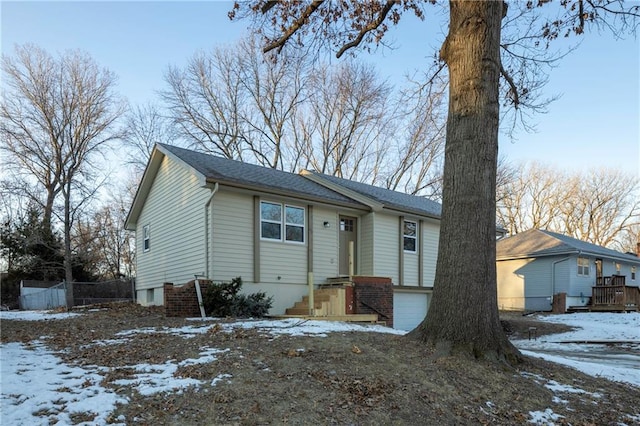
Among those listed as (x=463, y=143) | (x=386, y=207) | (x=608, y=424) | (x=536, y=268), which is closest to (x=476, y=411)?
(x=608, y=424)

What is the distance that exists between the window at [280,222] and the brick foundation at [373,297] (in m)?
2.31

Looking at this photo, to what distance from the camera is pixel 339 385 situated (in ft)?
15.8

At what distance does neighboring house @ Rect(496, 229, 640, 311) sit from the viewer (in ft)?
79.8

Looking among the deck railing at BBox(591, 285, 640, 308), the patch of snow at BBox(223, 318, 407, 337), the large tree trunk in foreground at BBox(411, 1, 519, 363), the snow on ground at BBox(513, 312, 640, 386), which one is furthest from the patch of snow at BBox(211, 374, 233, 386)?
the deck railing at BBox(591, 285, 640, 308)

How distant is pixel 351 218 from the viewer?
15734 mm

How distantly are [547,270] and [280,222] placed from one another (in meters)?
17.9

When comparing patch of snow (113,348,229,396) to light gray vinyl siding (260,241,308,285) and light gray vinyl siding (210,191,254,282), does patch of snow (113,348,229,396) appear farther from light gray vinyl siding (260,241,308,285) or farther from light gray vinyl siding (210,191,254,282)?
light gray vinyl siding (260,241,308,285)

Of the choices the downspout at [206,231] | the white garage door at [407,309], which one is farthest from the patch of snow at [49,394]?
the white garage door at [407,309]

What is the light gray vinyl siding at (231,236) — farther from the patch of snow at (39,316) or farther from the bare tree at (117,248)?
the bare tree at (117,248)

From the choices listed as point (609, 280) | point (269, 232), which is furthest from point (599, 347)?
point (609, 280)

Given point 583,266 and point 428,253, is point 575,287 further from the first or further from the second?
point 428,253

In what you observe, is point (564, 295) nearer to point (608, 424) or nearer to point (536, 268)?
point (536, 268)

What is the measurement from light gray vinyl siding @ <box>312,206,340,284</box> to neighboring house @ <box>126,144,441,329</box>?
31 mm

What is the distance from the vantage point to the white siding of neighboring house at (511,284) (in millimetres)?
26094
